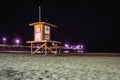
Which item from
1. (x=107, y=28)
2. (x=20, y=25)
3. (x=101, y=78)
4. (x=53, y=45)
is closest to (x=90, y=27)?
(x=107, y=28)

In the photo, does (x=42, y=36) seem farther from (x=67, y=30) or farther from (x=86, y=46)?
(x=67, y=30)

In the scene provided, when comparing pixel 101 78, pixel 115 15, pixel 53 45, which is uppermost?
pixel 115 15

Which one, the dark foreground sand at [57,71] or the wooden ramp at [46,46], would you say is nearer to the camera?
the dark foreground sand at [57,71]

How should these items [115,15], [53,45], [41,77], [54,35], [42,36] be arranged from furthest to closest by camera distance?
[54,35], [115,15], [53,45], [42,36], [41,77]

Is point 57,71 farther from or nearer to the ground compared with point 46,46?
nearer to the ground

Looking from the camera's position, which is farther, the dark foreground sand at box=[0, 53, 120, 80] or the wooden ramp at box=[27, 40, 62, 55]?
the wooden ramp at box=[27, 40, 62, 55]

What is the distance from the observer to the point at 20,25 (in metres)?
65.1

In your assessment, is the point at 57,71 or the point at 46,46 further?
the point at 46,46

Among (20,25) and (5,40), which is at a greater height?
(20,25)

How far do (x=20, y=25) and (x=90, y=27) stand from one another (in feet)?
66.4

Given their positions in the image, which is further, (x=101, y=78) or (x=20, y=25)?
(x=20, y=25)

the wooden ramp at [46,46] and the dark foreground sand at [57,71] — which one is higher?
the wooden ramp at [46,46]

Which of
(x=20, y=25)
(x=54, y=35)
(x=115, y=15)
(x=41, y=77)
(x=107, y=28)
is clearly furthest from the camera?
(x=20, y=25)

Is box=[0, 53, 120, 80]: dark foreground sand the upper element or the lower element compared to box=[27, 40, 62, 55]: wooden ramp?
lower
